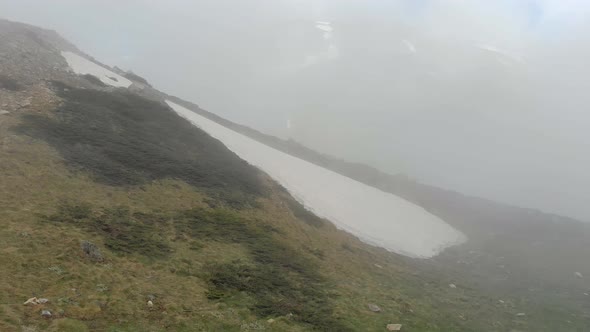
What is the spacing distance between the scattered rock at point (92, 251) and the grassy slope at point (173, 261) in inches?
11.6

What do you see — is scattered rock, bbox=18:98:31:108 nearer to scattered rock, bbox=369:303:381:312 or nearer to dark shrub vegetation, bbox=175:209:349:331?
dark shrub vegetation, bbox=175:209:349:331

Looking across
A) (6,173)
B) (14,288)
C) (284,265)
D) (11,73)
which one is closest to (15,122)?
(6,173)

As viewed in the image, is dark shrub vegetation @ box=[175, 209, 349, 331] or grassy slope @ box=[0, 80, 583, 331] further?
dark shrub vegetation @ box=[175, 209, 349, 331]

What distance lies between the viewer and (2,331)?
35.8 feet

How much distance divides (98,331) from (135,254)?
590cm

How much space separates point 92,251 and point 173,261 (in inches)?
139

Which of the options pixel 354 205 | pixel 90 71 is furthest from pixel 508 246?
pixel 90 71

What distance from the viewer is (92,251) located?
16.7m

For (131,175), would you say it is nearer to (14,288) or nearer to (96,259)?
(96,259)

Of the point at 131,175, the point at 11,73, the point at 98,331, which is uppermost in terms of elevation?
the point at 11,73

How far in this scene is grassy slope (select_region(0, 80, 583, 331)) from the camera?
568 inches

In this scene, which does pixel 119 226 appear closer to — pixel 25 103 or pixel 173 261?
pixel 173 261

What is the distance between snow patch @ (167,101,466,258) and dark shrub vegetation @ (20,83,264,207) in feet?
20.3

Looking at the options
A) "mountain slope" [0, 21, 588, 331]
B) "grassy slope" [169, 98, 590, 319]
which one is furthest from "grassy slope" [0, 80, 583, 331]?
"grassy slope" [169, 98, 590, 319]
